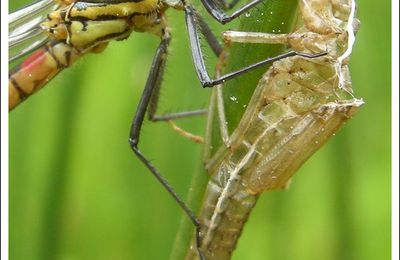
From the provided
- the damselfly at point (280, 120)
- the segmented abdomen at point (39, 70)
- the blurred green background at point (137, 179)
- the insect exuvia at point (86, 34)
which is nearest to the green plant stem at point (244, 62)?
the damselfly at point (280, 120)

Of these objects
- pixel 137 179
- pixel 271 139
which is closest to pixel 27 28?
pixel 137 179

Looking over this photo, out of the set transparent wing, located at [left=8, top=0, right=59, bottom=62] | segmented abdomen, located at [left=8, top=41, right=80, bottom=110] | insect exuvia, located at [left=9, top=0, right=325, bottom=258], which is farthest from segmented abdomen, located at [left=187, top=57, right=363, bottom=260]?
transparent wing, located at [left=8, top=0, right=59, bottom=62]

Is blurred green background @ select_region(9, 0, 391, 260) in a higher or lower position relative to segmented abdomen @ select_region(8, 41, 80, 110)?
lower

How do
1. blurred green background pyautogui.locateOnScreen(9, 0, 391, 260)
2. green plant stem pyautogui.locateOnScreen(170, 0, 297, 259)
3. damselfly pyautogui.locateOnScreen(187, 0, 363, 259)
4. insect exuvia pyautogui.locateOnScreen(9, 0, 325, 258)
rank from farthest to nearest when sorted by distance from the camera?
blurred green background pyautogui.locateOnScreen(9, 0, 391, 260), insect exuvia pyautogui.locateOnScreen(9, 0, 325, 258), damselfly pyautogui.locateOnScreen(187, 0, 363, 259), green plant stem pyautogui.locateOnScreen(170, 0, 297, 259)

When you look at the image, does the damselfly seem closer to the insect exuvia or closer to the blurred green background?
the insect exuvia

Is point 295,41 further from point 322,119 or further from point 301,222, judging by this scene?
point 301,222

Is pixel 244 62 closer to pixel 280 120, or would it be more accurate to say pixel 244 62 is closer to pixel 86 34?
pixel 280 120

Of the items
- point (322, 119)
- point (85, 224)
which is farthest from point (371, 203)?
point (85, 224)
